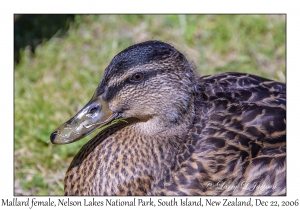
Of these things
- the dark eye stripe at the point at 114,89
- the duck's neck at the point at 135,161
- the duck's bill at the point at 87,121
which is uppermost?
the dark eye stripe at the point at 114,89

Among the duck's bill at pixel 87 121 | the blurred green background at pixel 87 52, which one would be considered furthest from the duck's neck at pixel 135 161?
the blurred green background at pixel 87 52

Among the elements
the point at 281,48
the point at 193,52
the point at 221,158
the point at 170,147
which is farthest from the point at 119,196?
the point at 281,48

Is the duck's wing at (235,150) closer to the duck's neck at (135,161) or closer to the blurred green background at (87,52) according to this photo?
the duck's neck at (135,161)

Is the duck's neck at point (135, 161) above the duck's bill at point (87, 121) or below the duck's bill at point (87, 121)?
below

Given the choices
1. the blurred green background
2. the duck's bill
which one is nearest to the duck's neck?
the duck's bill

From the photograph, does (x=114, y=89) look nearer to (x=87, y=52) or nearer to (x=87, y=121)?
(x=87, y=121)

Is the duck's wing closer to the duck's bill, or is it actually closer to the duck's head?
the duck's head
